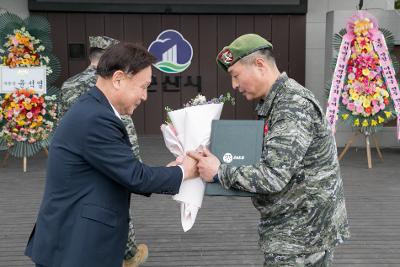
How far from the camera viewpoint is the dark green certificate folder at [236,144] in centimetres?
204

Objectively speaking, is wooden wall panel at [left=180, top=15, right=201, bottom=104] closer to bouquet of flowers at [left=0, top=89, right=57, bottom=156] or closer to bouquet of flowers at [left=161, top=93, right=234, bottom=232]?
bouquet of flowers at [left=0, top=89, right=57, bottom=156]

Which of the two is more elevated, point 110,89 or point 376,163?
point 110,89

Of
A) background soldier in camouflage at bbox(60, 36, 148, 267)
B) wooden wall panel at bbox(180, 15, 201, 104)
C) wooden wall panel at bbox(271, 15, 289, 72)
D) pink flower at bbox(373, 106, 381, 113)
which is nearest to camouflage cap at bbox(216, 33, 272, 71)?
background soldier in camouflage at bbox(60, 36, 148, 267)

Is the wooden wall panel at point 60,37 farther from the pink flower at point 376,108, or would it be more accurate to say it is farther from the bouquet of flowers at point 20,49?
the pink flower at point 376,108

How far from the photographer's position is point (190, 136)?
215 centimetres

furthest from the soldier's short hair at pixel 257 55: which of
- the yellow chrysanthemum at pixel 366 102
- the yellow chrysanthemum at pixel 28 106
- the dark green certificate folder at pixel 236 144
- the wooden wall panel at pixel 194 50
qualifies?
the wooden wall panel at pixel 194 50

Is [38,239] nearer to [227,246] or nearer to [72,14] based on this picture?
[227,246]

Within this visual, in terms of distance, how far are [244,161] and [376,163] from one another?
6380mm

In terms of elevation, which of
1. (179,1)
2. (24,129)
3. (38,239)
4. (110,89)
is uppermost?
(179,1)

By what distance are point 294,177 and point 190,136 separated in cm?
45

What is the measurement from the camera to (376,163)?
7898 millimetres

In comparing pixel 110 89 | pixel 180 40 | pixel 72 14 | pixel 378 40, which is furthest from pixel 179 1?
pixel 110 89

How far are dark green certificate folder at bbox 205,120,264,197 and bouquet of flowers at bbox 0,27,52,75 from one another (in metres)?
5.45

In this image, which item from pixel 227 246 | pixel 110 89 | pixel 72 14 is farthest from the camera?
pixel 72 14
